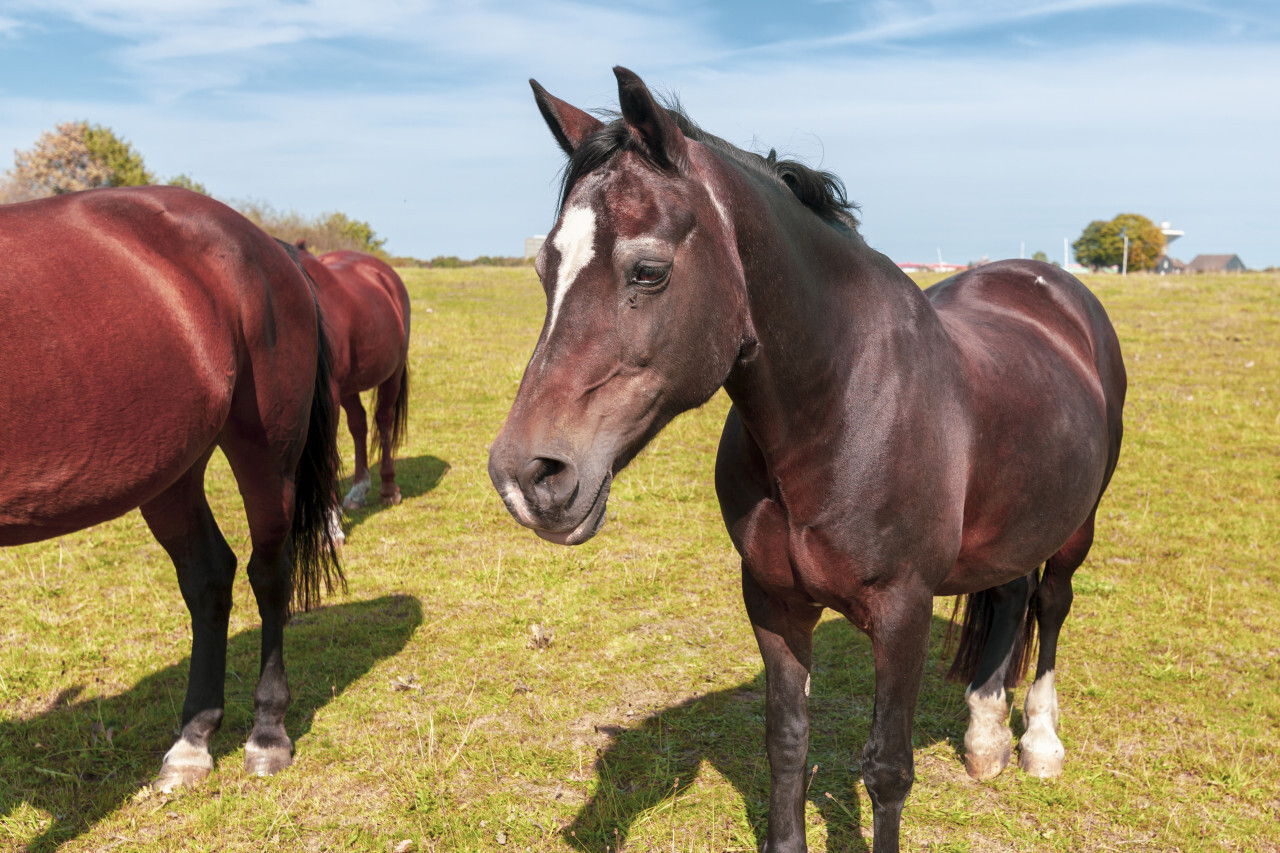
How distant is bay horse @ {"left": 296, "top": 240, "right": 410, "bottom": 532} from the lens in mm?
7949

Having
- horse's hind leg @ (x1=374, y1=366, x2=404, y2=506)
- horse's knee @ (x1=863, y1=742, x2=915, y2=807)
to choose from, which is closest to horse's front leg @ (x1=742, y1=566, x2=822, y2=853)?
horse's knee @ (x1=863, y1=742, x2=915, y2=807)

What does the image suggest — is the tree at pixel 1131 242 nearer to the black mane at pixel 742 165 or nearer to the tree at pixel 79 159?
the tree at pixel 79 159

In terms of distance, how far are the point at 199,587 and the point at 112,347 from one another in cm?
132

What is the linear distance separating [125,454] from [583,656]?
2709mm

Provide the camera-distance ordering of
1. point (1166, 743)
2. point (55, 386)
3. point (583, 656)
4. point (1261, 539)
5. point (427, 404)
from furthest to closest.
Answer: point (427, 404) < point (1261, 539) < point (583, 656) < point (1166, 743) < point (55, 386)

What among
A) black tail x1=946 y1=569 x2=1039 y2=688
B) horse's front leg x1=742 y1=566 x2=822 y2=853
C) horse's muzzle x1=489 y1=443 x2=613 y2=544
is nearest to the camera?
horse's muzzle x1=489 y1=443 x2=613 y2=544

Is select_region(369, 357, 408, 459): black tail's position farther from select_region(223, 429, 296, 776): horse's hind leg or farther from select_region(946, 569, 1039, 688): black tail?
select_region(946, 569, 1039, 688): black tail

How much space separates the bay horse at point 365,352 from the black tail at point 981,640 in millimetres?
5537

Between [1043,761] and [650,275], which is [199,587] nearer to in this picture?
[650,275]

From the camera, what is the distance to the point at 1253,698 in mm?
4488

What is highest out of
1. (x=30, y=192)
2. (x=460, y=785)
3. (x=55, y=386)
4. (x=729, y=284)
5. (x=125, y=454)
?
(x=30, y=192)

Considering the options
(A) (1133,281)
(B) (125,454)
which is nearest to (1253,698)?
(B) (125,454)

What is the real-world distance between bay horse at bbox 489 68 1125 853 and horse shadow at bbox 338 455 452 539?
5.45 metres

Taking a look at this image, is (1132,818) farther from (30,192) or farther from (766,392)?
(30,192)
